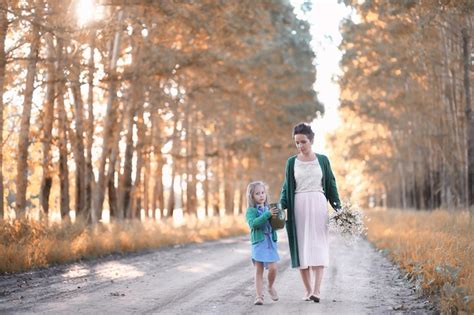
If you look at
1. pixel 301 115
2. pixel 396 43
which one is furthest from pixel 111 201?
pixel 301 115

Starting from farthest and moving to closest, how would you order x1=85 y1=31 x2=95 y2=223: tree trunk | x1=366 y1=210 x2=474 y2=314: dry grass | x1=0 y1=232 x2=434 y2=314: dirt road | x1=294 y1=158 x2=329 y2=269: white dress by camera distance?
1. x1=85 y1=31 x2=95 y2=223: tree trunk
2. x1=294 y1=158 x2=329 y2=269: white dress
3. x1=0 y1=232 x2=434 y2=314: dirt road
4. x1=366 y1=210 x2=474 y2=314: dry grass

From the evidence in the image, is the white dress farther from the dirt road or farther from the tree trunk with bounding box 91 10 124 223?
the tree trunk with bounding box 91 10 124 223

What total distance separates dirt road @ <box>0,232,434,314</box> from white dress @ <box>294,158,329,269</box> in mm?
571

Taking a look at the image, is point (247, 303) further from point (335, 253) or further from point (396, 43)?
point (396, 43)

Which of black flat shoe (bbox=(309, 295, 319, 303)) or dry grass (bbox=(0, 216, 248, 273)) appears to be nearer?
black flat shoe (bbox=(309, 295, 319, 303))

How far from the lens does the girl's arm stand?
8.70 meters

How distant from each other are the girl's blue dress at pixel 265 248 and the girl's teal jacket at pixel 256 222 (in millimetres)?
50

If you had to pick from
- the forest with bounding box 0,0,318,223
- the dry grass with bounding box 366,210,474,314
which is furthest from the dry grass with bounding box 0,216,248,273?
the dry grass with bounding box 366,210,474,314

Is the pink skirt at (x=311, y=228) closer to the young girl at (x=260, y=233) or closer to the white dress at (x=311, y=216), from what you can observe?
the white dress at (x=311, y=216)

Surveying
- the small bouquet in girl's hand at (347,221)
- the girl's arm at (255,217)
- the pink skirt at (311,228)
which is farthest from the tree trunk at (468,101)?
the girl's arm at (255,217)

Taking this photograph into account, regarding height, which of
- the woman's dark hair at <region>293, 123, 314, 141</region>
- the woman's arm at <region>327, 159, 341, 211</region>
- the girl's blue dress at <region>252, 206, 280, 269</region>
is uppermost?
the woman's dark hair at <region>293, 123, 314, 141</region>

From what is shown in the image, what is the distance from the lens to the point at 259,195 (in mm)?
8852

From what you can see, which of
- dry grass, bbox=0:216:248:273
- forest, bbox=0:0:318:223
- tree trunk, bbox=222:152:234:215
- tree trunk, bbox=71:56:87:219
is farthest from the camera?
tree trunk, bbox=222:152:234:215

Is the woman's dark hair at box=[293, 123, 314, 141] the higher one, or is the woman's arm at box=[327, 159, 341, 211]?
the woman's dark hair at box=[293, 123, 314, 141]
